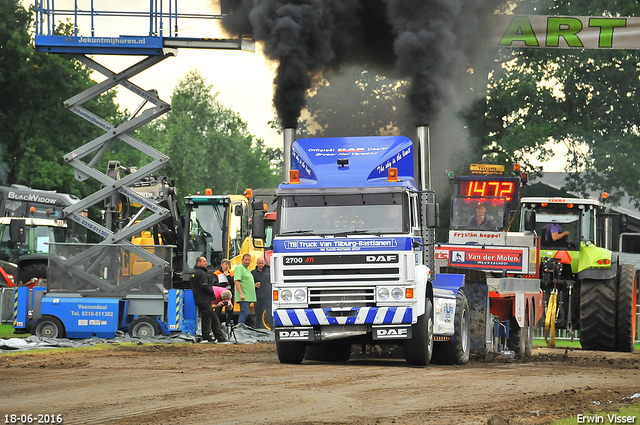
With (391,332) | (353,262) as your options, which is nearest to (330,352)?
(391,332)

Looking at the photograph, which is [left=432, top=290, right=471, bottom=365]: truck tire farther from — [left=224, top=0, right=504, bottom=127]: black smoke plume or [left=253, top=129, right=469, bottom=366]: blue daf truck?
[left=224, top=0, right=504, bottom=127]: black smoke plume

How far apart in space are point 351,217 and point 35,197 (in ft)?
72.4

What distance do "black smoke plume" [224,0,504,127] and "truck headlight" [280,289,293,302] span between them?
5094mm

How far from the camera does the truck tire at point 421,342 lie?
1452cm

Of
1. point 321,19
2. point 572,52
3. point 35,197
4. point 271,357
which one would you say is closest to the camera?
point 271,357

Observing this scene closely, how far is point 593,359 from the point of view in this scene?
59.6ft

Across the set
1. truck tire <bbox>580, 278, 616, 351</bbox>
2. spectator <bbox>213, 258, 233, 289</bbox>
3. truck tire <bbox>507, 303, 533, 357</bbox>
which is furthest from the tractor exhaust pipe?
truck tire <bbox>580, 278, 616, 351</bbox>

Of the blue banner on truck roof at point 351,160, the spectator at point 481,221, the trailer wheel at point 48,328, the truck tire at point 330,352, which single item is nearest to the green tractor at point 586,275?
the spectator at point 481,221

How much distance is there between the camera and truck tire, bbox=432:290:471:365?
51.1ft

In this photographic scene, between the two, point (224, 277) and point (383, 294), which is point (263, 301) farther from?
point (383, 294)

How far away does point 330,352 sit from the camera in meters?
16.6

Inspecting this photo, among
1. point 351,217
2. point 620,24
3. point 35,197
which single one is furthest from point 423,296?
point 35,197

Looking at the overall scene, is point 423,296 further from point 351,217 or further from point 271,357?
point 271,357

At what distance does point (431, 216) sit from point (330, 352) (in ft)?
11.0
